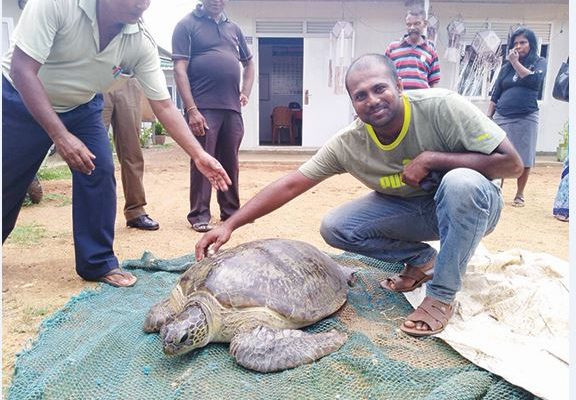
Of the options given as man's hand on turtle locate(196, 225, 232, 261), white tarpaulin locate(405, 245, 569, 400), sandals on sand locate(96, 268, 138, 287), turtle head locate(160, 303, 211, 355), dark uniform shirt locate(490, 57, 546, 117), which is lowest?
sandals on sand locate(96, 268, 138, 287)

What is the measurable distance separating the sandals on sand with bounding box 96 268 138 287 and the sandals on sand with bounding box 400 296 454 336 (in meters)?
1.80

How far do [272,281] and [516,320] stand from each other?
4.24ft

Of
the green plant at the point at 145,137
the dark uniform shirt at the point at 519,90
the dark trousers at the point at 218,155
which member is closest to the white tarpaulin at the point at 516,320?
the dark trousers at the point at 218,155

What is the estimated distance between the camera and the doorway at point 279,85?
14.8 metres

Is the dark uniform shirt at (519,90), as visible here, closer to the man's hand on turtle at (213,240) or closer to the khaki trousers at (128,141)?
the khaki trousers at (128,141)

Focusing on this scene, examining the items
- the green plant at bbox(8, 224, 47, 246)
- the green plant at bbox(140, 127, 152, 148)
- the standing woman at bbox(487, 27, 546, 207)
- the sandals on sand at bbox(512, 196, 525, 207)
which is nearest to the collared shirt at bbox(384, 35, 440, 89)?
the standing woman at bbox(487, 27, 546, 207)

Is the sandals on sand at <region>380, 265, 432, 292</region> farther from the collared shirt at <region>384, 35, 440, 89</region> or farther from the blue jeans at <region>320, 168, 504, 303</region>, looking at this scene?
the collared shirt at <region>384, 35, 440, 89</region>

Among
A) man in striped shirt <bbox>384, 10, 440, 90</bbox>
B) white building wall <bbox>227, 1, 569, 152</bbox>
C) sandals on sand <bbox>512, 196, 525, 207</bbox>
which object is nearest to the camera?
man in striped shirt <bbox>384, 10, 440, 90</bbox>

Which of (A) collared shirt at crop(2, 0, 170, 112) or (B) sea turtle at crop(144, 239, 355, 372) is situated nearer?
(B) sea turtle at crop(144, 239, 355, 372)

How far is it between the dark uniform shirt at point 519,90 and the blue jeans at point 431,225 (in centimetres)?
364

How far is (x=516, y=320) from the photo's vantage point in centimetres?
235

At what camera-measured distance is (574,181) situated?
1468 mm

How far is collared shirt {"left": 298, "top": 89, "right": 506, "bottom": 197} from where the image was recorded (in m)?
2.30

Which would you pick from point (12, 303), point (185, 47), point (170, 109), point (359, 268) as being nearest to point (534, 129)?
point (359, 268)
